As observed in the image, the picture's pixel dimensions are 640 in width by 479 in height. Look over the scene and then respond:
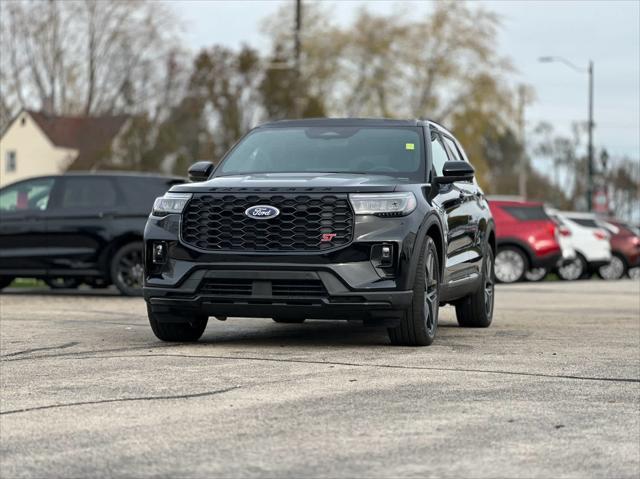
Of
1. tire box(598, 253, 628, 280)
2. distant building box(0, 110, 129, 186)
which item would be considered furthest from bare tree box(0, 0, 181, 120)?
tire box(598, 253, 628, 280)

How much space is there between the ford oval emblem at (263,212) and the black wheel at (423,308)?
1.12 meters

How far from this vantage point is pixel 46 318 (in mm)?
13477

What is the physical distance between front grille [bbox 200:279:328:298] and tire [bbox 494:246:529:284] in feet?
57.3

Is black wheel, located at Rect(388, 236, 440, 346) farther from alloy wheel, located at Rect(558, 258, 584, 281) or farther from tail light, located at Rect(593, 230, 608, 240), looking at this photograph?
tail light, located at Rect(593, 230, 608, 240)

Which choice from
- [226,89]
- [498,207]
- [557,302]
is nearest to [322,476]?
[557,302]

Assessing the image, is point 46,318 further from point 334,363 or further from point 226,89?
point 226,89

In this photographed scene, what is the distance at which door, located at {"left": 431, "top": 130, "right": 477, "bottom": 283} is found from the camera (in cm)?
1118

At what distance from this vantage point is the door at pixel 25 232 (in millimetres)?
18516

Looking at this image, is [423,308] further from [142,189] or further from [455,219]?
[142,189]

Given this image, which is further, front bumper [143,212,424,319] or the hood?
the hood

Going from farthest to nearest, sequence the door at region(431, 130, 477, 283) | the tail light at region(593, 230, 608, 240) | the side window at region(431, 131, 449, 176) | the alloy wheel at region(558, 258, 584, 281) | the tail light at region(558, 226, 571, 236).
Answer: the tail light at region(593, 230, 608, 240), the alloy wheel at region(558, 258, 584, 281), the tail light at region(558, 226, 571, 236), the side window at region(431, 131, 449, 176), the door at region(431, 130, 477, 283)

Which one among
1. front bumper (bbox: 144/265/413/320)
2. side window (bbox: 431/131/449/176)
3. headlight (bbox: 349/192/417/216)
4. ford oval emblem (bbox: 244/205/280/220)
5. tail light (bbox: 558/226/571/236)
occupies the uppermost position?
side window (bbox: 431/131/449/176)

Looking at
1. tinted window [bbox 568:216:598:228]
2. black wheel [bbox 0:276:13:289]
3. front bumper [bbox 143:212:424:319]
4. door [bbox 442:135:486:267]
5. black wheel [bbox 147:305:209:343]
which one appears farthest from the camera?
tinted window [bbox 568:216:598:228]

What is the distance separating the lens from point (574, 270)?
31031mm
